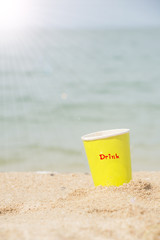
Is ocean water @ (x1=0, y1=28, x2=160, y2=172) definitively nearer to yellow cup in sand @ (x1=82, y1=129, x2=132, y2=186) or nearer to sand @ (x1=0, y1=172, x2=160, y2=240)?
sand @ (x1=0, y1=172, x2=160, y2=240)

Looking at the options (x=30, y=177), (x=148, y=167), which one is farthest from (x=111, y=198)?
(x=148, y=167)

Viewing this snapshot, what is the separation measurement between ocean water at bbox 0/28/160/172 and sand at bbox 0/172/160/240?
173 centimetres

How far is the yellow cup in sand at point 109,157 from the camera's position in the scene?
2441mm

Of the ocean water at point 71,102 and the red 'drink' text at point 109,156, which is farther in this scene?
the ocean water at point 71,102

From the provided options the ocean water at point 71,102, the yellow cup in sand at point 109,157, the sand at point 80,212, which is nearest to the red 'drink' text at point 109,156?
the yellow cup in sand at point 109,157

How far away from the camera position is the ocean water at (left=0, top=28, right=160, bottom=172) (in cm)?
546

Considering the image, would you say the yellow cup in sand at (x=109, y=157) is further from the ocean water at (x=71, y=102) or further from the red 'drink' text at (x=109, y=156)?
the ocean water at (x=71, y=102)

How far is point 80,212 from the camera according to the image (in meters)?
2.09

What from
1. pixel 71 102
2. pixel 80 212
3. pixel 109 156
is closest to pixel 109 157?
pixel 109 156

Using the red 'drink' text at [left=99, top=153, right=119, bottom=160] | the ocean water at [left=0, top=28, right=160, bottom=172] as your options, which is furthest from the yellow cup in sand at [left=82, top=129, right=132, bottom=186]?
the ocean water at [left=0, top=28, right=160, bottom=172]

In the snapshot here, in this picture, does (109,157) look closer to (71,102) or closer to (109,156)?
(109,156)

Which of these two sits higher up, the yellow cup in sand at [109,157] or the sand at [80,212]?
the yellow cup in sand at [109,157]

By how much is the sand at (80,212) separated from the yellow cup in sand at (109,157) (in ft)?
0.30

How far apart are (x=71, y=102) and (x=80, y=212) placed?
717 centimetres
